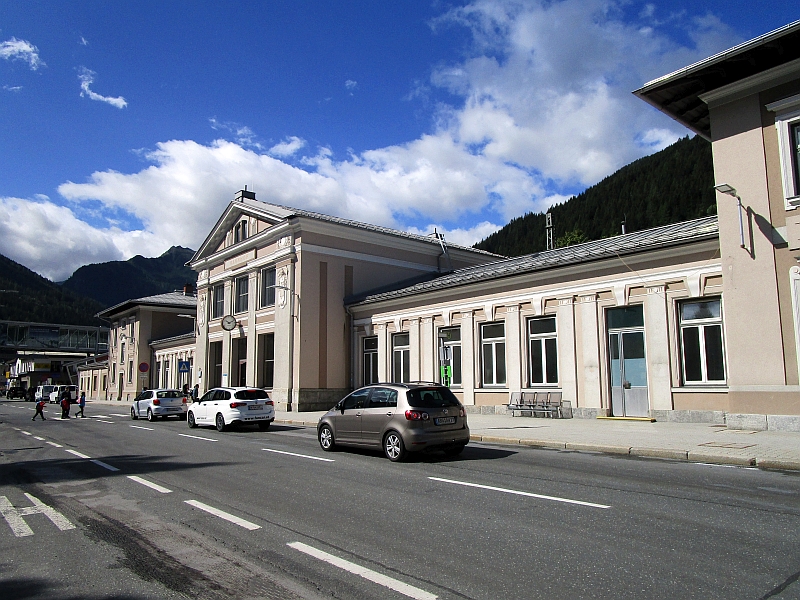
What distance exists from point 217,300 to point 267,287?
8.20 m

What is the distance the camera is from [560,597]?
14.2 feet

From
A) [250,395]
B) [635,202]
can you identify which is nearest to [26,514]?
[250,395]

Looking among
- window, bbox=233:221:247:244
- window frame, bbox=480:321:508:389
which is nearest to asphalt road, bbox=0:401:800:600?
window frame, bbox=480:321:508:389

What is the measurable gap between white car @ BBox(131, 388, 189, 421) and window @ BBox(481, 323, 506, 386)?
15.1m

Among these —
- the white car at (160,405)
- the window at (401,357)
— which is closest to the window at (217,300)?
the white car at (160,405)

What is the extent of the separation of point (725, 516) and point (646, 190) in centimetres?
11969

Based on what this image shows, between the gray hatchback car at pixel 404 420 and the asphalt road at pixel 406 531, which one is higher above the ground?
the gray hatchback car at pixel 404 420

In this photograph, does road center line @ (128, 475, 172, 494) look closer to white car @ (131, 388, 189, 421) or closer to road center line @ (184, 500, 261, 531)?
road center line @ (184, 500, 261, 531)

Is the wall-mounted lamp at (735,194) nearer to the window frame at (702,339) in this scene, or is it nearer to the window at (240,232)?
the window frame at (702,339)

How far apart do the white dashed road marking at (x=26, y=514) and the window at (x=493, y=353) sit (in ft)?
58.8

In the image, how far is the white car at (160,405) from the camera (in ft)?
91.1

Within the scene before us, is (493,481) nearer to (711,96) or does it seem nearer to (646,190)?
(711,96)

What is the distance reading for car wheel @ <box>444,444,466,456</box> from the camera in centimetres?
1226

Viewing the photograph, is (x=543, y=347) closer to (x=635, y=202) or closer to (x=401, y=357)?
(x=401, y=357)
